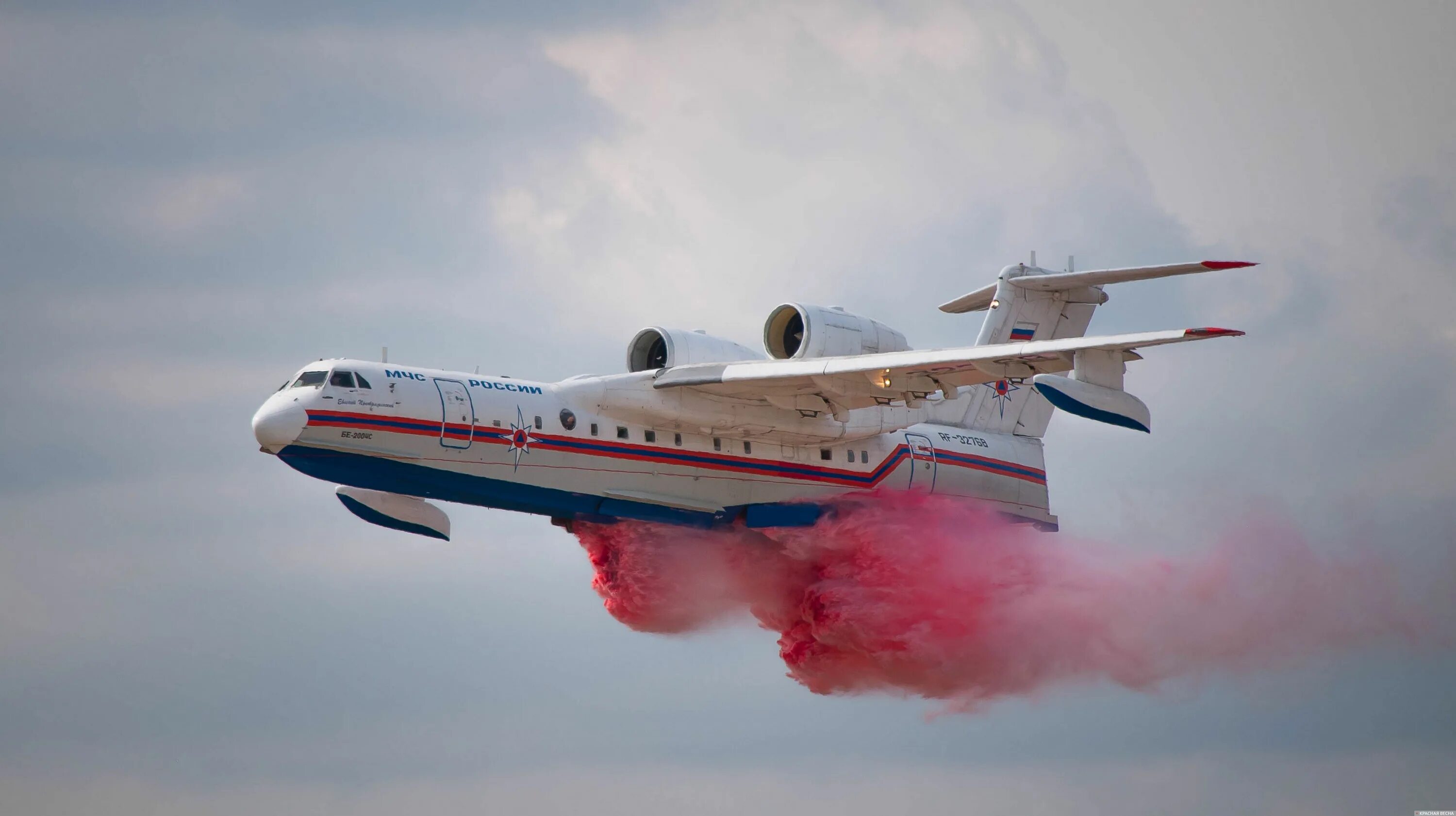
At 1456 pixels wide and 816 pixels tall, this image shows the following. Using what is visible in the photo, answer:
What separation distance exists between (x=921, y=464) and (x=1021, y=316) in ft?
7.81

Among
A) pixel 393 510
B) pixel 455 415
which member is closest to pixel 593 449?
pixel 455 415

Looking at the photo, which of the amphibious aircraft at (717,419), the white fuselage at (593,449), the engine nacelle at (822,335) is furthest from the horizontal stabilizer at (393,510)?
the engine nacelle at (822,335)

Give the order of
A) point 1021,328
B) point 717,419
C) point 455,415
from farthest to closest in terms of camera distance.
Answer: point 1021,328
point 717,419
point 455,415

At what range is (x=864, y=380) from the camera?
2261cm

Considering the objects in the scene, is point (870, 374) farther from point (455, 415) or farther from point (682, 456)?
point (455, 415)

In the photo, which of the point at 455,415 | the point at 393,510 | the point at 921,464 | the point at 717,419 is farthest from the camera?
the point at 921,464

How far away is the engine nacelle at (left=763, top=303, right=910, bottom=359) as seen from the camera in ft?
75.6

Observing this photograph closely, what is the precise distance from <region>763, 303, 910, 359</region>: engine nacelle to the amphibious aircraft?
21mm

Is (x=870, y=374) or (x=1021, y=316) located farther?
(x=1021, y=316)

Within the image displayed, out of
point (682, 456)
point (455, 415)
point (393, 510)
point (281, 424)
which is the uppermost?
point (682, 456)

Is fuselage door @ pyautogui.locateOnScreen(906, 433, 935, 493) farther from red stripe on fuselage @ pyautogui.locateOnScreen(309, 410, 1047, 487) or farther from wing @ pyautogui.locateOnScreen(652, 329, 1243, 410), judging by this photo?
wing @ pyautogui.locateOnScreen(652, 329, 1243, 410)

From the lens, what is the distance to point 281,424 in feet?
67.9

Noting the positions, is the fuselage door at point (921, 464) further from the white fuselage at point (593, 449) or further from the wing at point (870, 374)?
the wing at point (870, 374)

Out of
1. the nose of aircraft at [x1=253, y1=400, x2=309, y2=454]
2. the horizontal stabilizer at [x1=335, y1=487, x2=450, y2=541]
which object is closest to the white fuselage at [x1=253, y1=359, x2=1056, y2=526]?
the nose of aircraft at [x1=253, y1=400, x2=309, y2=454]
